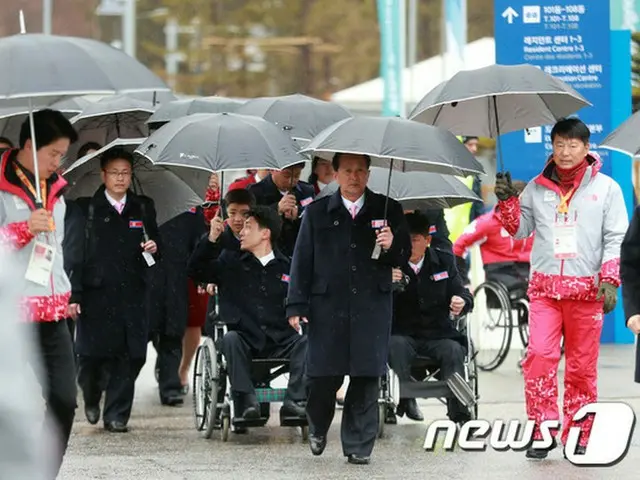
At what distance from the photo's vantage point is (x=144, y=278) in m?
10.8

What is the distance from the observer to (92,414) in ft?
36.4

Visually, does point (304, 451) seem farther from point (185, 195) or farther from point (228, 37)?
point (228, 37)

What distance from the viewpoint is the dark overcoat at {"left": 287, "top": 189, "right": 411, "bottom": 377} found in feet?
30.5

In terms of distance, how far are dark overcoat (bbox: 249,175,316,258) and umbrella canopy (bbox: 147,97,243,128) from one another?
100cm

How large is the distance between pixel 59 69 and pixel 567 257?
3.01m

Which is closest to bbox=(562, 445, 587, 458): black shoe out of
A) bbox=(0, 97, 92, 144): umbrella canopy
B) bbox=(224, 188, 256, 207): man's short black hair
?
bbox=(224, 188, 256, 207): man's short black hair

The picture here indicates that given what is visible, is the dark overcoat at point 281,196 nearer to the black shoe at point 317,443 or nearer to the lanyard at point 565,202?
the black shoe at point 317,443

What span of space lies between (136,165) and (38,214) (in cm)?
363

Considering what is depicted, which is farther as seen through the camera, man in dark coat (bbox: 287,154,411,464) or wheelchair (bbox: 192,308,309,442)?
wheelchair (bbox: 192,308,309,442)

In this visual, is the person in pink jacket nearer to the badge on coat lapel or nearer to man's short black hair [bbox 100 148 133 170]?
the badge on coat lapel

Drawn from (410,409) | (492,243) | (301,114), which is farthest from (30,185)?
(492,243)

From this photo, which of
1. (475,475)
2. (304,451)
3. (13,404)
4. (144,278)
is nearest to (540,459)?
(475,475)

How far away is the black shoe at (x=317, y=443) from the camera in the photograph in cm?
953

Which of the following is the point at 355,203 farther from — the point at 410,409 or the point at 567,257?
the point at 410,409
